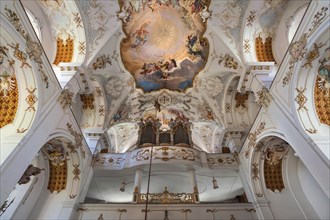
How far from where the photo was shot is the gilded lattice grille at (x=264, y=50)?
10461 mm

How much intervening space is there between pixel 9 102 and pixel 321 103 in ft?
31.5

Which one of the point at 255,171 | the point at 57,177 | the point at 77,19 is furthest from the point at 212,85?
the point at 57,177

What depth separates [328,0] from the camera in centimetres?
580

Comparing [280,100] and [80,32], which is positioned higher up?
[80,32]

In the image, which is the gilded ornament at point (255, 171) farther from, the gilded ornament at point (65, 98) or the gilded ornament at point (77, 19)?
the gilded ornament at point (77, 19)

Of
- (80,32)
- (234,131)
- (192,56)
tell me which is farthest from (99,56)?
(234,131)

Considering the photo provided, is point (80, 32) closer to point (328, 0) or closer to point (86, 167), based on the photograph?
point (86, 167)

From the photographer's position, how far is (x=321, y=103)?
22.4ft

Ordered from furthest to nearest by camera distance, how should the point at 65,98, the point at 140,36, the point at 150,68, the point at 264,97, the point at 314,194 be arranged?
1. the point at 150,68
2. the point at 140,36
3. the point at 314,194
4. the point at 264,97
5. the point at 65,98

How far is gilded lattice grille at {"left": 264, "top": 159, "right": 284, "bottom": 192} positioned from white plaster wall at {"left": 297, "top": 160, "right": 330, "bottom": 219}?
0.82m

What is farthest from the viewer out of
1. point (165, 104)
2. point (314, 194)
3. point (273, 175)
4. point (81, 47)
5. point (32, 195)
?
point (165, 104)

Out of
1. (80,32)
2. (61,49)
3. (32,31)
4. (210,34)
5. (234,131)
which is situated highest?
(210,34)

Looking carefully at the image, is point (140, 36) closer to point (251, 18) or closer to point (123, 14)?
point (123, 14)

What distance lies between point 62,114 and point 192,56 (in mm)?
7919
